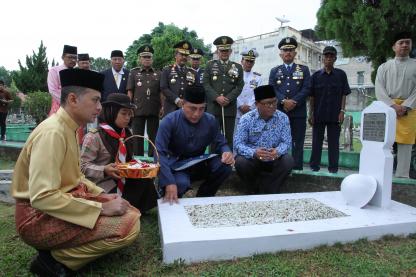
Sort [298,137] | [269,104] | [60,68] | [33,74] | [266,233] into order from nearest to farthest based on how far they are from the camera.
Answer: [266,233] → [269,104] → [298,137] → [60,68] → [33,74]

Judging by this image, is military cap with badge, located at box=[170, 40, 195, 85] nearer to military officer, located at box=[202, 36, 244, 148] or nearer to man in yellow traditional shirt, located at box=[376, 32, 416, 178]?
military officer, located at box=[202, 36, 244, 148]

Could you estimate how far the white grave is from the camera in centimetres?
284


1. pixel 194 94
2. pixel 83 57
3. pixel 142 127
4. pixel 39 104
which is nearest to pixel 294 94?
pixel 194 94

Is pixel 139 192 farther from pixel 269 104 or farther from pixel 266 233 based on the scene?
pixel 269 104

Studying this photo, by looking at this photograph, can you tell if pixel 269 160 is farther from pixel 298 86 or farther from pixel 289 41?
pixel 289 41

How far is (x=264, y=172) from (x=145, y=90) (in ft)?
9.30

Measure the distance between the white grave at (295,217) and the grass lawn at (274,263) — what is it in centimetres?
8

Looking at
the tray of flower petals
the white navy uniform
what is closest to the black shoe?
the tray of flower petals

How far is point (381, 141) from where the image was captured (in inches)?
152

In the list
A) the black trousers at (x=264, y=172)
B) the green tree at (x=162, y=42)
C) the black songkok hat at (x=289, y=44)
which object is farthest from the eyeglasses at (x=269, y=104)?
the green tree at (x=162, y=42)

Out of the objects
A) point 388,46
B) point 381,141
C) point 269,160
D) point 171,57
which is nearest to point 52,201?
point 269,160

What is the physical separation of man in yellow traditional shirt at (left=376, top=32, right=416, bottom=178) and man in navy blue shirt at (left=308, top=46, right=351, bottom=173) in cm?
62

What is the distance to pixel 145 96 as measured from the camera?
253 inches

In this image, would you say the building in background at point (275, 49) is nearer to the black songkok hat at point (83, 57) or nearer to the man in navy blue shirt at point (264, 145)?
the black songkok hat at point (83, 57)
